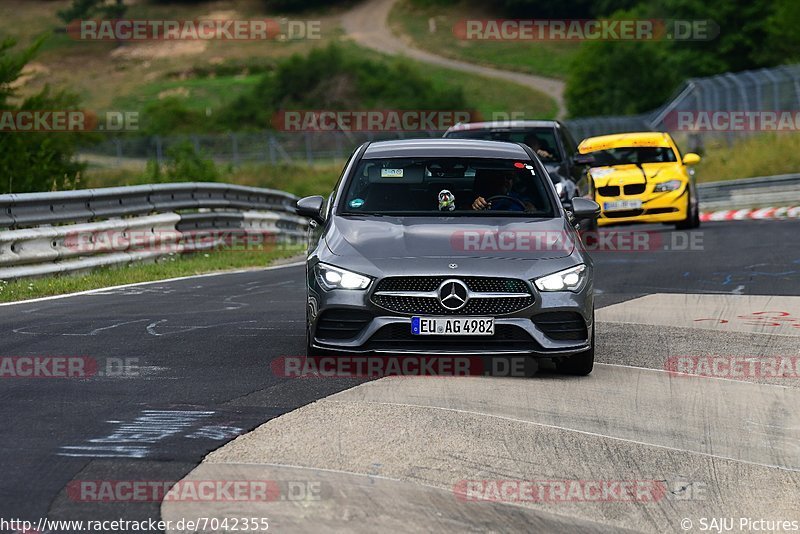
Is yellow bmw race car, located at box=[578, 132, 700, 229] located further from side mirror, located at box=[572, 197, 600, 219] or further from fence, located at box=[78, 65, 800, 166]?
fence, located at box=[78, 65, 800, 166]

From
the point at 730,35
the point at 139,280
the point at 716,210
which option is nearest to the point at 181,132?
the point at 730,35

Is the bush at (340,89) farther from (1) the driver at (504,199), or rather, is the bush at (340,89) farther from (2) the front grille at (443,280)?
(2) the front grille at (443,280)

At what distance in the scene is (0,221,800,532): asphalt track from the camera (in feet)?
20.5

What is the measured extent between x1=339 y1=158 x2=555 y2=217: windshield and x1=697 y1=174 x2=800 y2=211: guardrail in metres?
25.0

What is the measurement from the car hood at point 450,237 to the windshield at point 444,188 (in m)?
0.24

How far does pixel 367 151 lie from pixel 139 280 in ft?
21.7

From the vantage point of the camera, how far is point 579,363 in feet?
31.8

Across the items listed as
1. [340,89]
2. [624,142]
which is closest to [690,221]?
[624,142]

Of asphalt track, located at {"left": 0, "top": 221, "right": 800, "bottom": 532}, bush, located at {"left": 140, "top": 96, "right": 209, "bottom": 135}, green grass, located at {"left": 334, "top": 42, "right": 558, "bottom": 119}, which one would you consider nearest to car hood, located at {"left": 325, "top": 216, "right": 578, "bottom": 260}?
asphalt track, located at {"left": 0, "top": 221, "right": 800, "bottom": 532}

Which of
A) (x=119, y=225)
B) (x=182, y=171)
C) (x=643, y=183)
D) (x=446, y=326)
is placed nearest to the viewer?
(x=446, y=326)

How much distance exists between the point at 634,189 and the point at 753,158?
19.0m

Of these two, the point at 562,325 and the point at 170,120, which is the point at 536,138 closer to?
the point at 562,325

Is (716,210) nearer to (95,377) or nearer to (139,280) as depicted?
(139,280)

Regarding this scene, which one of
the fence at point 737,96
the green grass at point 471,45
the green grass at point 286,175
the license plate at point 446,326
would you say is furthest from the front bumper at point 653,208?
the green grass at point 471,45
